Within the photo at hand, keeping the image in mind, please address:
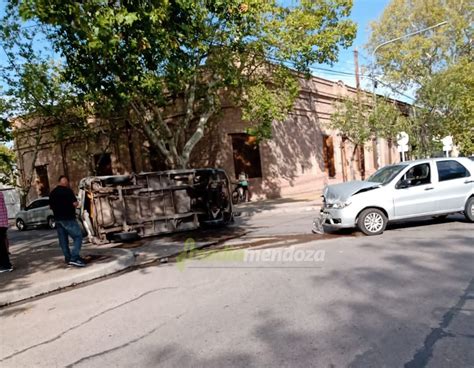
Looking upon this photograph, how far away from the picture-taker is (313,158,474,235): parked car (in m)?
8.23

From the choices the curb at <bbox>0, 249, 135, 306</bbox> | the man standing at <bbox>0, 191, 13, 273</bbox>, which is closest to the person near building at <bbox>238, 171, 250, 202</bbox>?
the curb at <bbox>0, 249, 135, 306</bbox>

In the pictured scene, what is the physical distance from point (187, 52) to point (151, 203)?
507 cm

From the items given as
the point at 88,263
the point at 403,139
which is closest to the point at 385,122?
the point at 403,139

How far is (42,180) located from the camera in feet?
96.7

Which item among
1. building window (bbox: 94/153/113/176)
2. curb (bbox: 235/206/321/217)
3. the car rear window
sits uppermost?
building window (bbox: 94/153/113/176)

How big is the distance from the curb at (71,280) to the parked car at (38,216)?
39.9ft

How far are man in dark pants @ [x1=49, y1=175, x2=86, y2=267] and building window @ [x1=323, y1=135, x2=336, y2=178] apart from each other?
2117 centimetres

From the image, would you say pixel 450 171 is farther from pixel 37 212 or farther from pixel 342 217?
pixel 37 212

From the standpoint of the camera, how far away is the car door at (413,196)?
328 inches

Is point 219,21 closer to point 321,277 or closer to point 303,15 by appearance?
point 303,15

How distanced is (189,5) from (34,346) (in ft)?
20.4

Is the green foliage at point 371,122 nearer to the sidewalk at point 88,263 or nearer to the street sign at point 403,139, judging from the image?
the street sign at point 403,139

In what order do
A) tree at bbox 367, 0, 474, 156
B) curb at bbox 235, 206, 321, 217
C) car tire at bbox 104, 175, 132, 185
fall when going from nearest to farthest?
car tire at bbox 104, 175, 132, 185 < curb at bbox 235, 206, 321, 217 < tree at bbox 367, 0, 474, 156

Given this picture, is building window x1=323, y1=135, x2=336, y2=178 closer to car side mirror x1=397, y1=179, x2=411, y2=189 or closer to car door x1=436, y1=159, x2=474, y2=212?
car door x1=436, y1=159, x2=474, y2=212
